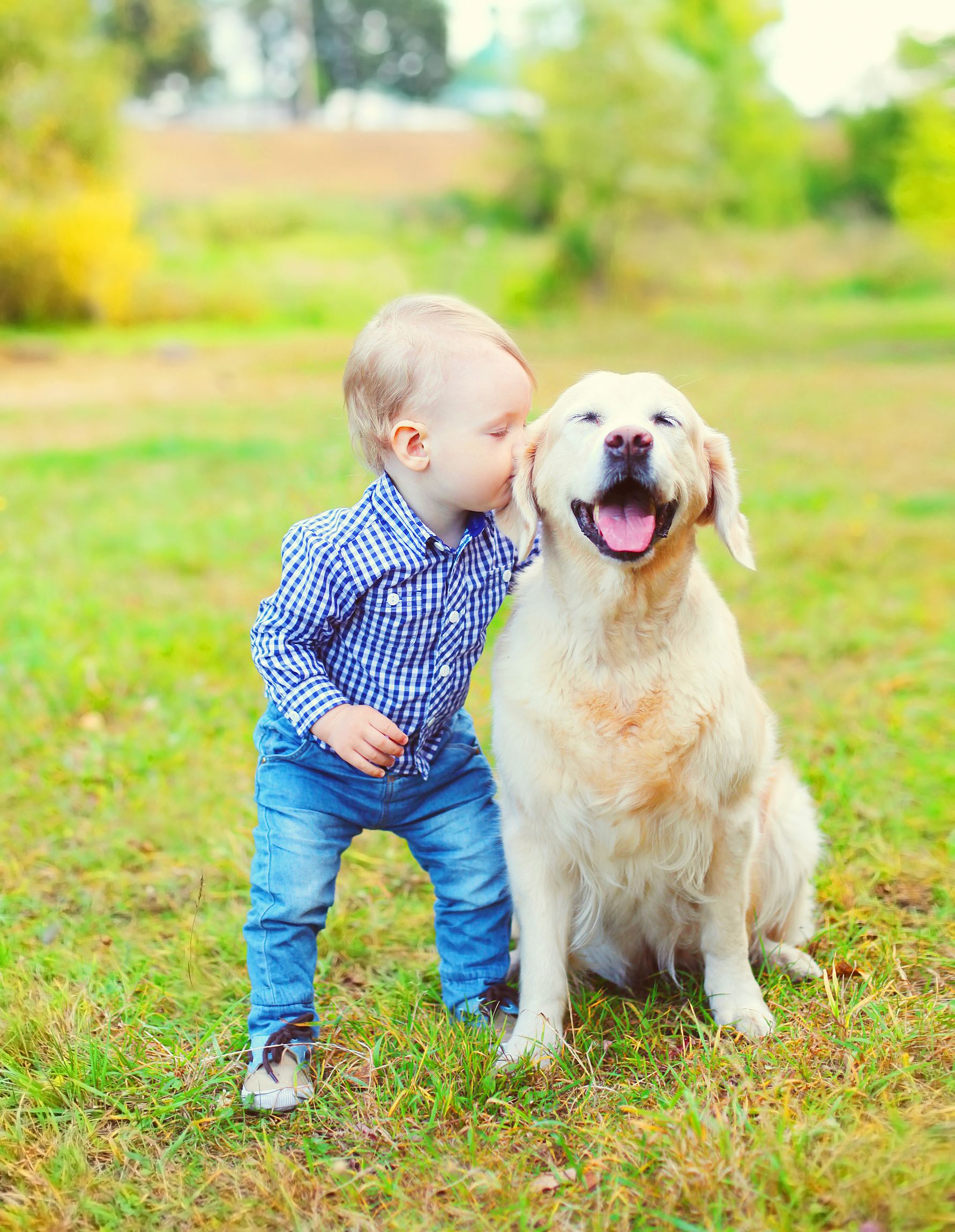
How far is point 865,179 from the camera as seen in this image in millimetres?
29500

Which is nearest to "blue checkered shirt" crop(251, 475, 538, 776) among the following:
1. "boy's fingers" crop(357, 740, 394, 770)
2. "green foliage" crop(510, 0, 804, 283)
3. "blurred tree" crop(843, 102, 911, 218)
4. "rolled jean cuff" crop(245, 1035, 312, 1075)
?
"boy's fingers" crop(357, 740, 394, 770)

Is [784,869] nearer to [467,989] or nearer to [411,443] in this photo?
[467,989]

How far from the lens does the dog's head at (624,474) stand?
206 centimetres

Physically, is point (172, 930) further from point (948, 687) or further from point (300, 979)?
point (948, 687)

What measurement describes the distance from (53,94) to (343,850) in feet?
A: 53.9

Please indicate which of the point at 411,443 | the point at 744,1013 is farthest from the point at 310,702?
the point at 744,1013

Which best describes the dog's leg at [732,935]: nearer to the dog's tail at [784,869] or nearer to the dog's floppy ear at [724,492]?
the dog's tail at [784,869]

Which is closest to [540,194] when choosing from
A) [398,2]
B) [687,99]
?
[687,99]

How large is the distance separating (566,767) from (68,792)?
2.15 meters

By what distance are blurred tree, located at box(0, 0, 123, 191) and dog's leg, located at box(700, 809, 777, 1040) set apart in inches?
656

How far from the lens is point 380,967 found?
2.75 m

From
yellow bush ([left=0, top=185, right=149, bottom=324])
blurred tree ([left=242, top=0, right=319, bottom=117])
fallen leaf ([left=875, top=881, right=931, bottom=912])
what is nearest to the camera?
fallen leaf ([left=875, top=881, right=931, bottom=912])

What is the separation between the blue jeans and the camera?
2371mm

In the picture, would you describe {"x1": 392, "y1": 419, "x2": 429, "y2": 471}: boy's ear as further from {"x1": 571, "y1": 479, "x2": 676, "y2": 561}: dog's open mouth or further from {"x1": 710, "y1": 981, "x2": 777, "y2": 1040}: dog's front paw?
{"x1": 710, "y1": 981, "x2": 777, "y2": 1040}: dog's front paw
